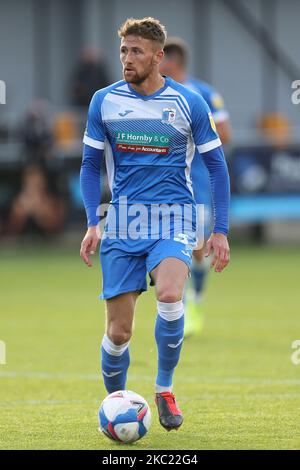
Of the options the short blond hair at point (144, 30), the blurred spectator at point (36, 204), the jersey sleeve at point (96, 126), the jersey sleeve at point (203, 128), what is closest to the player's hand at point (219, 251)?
the jersey sleeve at point (203, 128)

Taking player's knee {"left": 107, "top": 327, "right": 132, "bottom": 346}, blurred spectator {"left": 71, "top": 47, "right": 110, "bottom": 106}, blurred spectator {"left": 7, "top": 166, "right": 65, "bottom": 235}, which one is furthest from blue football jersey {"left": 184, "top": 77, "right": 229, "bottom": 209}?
blurred spectator {"left": 71, "top": 47, "right": 110, "bottom": 106}

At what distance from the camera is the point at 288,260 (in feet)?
64.3

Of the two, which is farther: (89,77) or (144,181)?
(89,77)

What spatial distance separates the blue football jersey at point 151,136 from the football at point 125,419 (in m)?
1.18

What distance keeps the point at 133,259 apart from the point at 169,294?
36cm

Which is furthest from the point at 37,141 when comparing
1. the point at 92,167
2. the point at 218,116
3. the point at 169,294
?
the point at 169,294

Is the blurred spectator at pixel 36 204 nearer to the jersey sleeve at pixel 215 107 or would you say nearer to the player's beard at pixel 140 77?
the jersey sleeve at pixel 215 107

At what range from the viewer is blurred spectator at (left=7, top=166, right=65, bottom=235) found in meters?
21.0

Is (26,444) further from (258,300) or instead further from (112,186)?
(258,300)

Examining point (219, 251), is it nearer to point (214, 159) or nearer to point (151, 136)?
point (214, 159)

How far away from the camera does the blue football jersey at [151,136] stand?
7.11 meters

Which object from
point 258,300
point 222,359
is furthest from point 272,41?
point 222,359

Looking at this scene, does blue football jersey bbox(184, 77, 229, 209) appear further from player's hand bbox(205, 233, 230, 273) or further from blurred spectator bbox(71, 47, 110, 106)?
blurred spectator bbox(71, 47, 110, 106)

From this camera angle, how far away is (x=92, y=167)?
23.9ft
